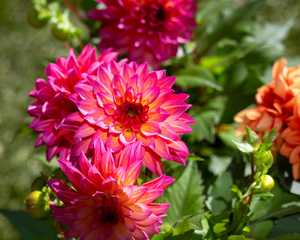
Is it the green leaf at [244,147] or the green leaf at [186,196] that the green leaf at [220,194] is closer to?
the green leaf at [186,196]

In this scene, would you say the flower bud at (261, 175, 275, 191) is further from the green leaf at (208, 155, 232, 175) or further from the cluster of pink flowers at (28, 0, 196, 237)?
the green leaf at (208, 155, 232, 175)

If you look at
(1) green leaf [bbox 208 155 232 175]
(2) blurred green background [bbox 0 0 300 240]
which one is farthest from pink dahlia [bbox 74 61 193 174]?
(2) blurred green background [bbox 0 0 300 240]

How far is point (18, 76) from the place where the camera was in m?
1.75

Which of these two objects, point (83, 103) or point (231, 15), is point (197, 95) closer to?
point (231, 15)

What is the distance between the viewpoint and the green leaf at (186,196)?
2.38 feet

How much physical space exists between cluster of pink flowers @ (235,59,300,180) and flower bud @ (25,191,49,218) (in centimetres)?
26

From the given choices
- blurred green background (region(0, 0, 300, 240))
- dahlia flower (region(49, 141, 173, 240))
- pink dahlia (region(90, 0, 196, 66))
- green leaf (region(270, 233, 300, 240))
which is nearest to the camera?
dahlia flower (region(49, 141, 173, 240))

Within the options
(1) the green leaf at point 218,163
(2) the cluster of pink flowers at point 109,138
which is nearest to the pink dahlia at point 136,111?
(2) the cluster of pink flowers at point 109,138

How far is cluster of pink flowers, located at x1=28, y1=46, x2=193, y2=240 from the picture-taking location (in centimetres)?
54

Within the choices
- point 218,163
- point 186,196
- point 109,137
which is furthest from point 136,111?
point 218,163

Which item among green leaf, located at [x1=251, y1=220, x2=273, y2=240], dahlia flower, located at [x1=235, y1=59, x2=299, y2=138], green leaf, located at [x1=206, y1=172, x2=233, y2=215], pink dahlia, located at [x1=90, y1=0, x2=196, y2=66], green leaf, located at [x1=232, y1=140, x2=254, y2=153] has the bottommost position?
green leaf, located at [x1=251, y1=220, x2=273, y2=240]

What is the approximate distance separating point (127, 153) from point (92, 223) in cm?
7

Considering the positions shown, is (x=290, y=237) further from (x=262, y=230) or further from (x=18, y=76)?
(x=18, y=76)

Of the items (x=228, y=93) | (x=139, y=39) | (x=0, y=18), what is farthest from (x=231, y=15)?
(x=0, y=18)
